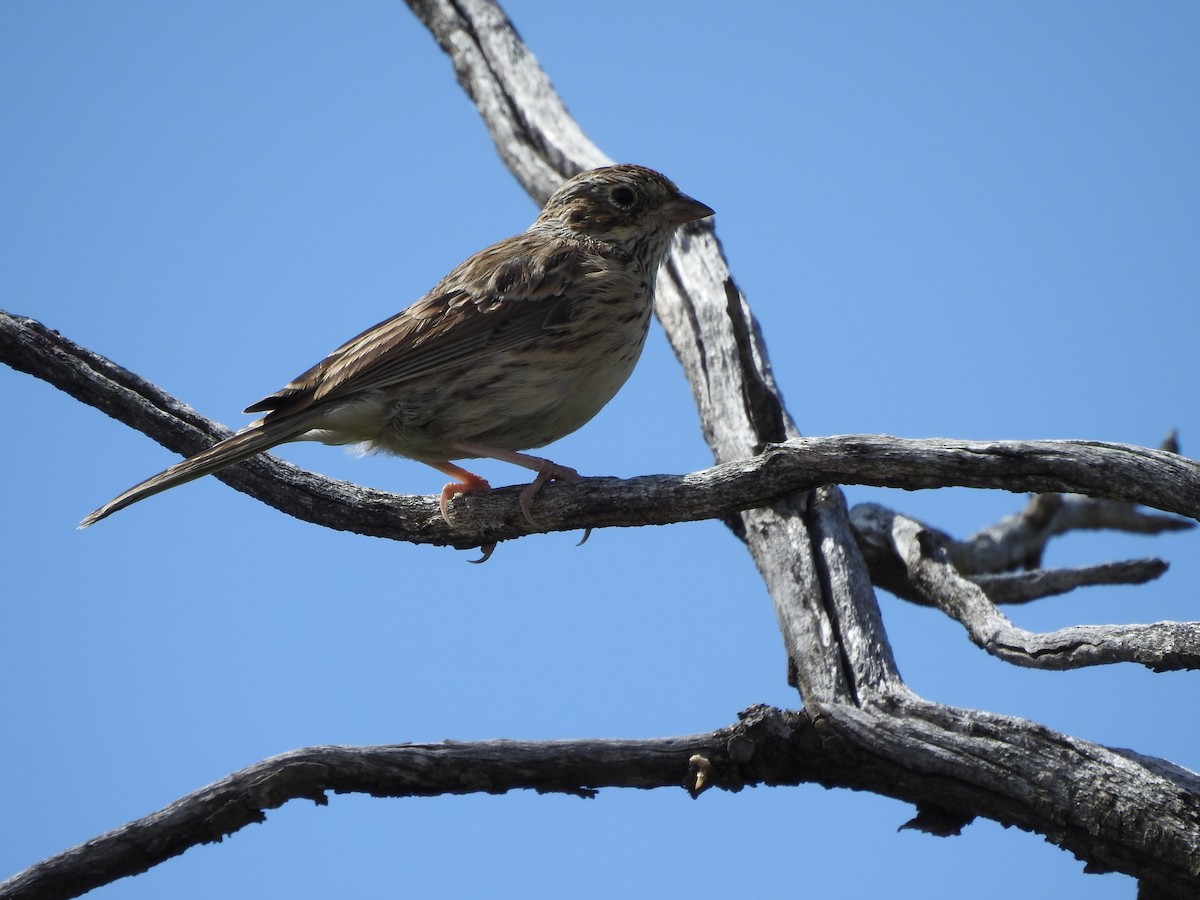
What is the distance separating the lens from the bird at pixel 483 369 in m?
5.19

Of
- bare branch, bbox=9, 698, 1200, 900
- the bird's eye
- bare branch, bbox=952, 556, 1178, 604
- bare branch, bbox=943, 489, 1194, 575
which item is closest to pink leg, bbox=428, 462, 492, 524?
bare branch, bbox=9, 698, 1200, 900

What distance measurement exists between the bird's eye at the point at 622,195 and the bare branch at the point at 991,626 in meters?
2.24

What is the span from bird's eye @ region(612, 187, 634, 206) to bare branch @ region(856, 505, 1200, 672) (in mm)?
2241

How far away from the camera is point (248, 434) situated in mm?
4762

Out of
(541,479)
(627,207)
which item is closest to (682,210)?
(627,207)

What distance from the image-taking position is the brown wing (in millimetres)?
5195

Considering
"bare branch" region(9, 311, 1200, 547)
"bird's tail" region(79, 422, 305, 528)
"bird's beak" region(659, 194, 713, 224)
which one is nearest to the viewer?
"bare branch" region(9, 311, 1200, 547)

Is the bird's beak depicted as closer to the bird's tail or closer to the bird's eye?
the bird's eye

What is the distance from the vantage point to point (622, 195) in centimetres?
628

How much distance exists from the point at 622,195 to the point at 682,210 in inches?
13.0

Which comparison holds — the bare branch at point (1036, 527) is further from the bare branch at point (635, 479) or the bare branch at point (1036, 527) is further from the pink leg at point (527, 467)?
the bare branch at point (635, 479)

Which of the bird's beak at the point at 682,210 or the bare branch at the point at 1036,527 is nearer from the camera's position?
the bird's beak at the point at 682,210

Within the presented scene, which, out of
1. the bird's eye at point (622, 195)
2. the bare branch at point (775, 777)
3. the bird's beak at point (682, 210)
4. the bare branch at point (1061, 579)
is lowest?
the bare branch at point (775, 777)

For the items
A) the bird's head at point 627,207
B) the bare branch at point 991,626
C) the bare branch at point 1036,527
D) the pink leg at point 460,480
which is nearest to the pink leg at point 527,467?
the pink leg at point 460,480
